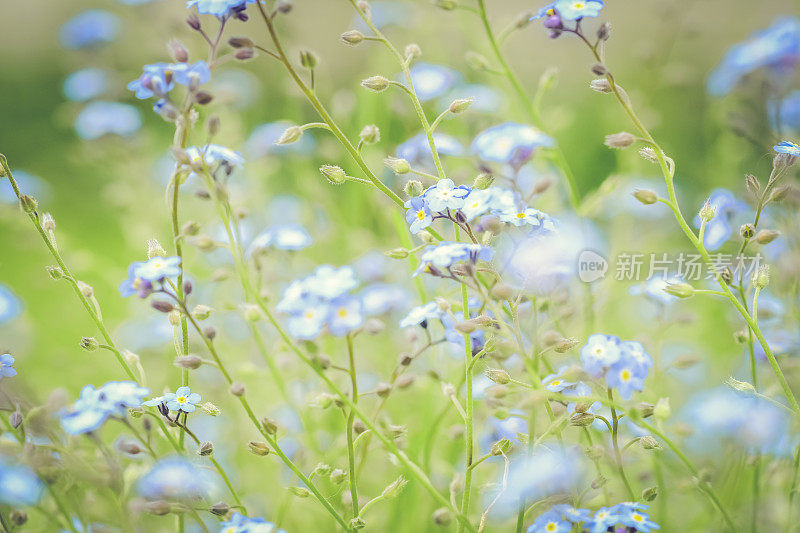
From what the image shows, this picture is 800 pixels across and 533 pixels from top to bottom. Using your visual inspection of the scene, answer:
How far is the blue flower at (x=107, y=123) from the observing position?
204cm

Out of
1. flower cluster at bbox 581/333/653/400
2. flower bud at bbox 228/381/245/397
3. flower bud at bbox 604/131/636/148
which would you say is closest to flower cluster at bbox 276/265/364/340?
flower bud at bbox 228/381/245/397

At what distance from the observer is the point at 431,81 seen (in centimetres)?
198

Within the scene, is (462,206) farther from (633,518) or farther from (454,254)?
(633,518)

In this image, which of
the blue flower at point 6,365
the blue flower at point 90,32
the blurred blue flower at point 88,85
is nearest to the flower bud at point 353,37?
the blue flower at point 6,365

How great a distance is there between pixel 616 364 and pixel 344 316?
0.37 metres

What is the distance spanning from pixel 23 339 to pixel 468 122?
4.36ft

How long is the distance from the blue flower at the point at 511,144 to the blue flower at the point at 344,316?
51cm

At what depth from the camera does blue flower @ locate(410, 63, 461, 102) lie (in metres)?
1.95

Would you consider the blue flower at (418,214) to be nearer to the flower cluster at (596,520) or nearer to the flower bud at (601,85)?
the flower bud at (601,85)

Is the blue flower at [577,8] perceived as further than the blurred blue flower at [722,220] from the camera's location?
No

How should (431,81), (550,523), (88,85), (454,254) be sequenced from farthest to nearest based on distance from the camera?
(88,85) → (431,81) → (550,523) → (454,254)

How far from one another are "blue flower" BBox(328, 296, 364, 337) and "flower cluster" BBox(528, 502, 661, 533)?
38 cm

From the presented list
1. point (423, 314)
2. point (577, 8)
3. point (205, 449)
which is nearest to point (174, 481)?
point (205, 449)

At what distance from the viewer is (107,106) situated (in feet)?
7.06
